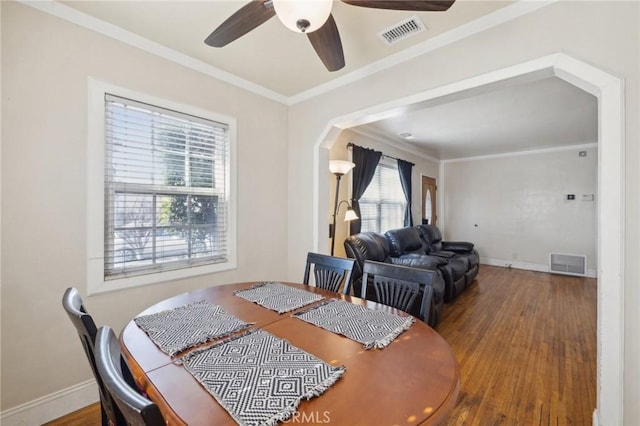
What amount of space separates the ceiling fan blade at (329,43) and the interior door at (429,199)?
5.18 m

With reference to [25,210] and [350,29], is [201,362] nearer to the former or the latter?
[25,210]

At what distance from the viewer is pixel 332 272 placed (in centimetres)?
201

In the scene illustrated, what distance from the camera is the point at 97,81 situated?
1.89m

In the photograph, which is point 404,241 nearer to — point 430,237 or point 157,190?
point 430,237

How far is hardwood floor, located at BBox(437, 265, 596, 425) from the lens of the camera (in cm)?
181

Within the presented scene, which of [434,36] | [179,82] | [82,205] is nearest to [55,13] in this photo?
[179,82]

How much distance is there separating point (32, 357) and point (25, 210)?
0.91 m

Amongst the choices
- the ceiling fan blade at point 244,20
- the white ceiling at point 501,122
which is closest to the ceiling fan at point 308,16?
the ceiling fan blade at point 244,20

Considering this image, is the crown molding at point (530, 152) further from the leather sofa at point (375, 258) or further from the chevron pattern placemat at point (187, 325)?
the chevron pattern placemat at point (187, 325)

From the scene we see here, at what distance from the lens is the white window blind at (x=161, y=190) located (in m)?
1.99

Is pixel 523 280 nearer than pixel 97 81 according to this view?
No

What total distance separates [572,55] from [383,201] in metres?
3.54

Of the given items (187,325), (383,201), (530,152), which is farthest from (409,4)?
(530,152)

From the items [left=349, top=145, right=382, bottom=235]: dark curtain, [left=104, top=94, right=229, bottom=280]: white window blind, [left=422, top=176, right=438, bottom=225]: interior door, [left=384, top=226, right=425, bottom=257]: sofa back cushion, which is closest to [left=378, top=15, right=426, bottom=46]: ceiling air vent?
[left=104, top=94, right=229, bottom=280]: white window blind
